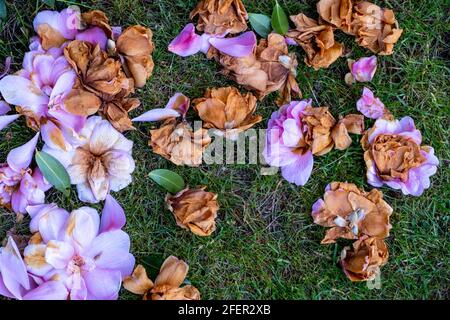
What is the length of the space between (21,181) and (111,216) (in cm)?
27

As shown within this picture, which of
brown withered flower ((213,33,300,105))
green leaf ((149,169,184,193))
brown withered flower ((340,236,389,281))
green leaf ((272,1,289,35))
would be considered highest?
green leaf ((272,1,289,35))

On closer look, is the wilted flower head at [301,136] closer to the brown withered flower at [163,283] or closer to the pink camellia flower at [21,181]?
the brown withered flower at [163,283]

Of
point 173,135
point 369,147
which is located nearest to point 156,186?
point 173,135

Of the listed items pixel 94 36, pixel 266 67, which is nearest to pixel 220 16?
pixel 266 67

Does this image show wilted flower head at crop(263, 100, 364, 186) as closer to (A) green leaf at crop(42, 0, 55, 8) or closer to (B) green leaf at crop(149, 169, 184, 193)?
(B) green leaf at crop(149, 169, 184, 193)

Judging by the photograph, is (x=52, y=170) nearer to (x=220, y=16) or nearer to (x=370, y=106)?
(x=220, y=16)

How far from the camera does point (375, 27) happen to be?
1915mm

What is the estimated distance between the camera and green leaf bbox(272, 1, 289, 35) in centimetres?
192

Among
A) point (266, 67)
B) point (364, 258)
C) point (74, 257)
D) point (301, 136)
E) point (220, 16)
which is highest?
point (220, 16)

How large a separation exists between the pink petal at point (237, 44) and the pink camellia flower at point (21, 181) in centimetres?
58

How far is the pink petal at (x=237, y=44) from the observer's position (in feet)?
6.18

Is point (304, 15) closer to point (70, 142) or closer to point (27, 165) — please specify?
point (70, 142)

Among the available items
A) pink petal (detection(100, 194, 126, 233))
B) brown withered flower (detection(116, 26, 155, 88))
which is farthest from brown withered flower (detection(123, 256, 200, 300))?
brown withered flower (detection(116, 26, 155, 88))
